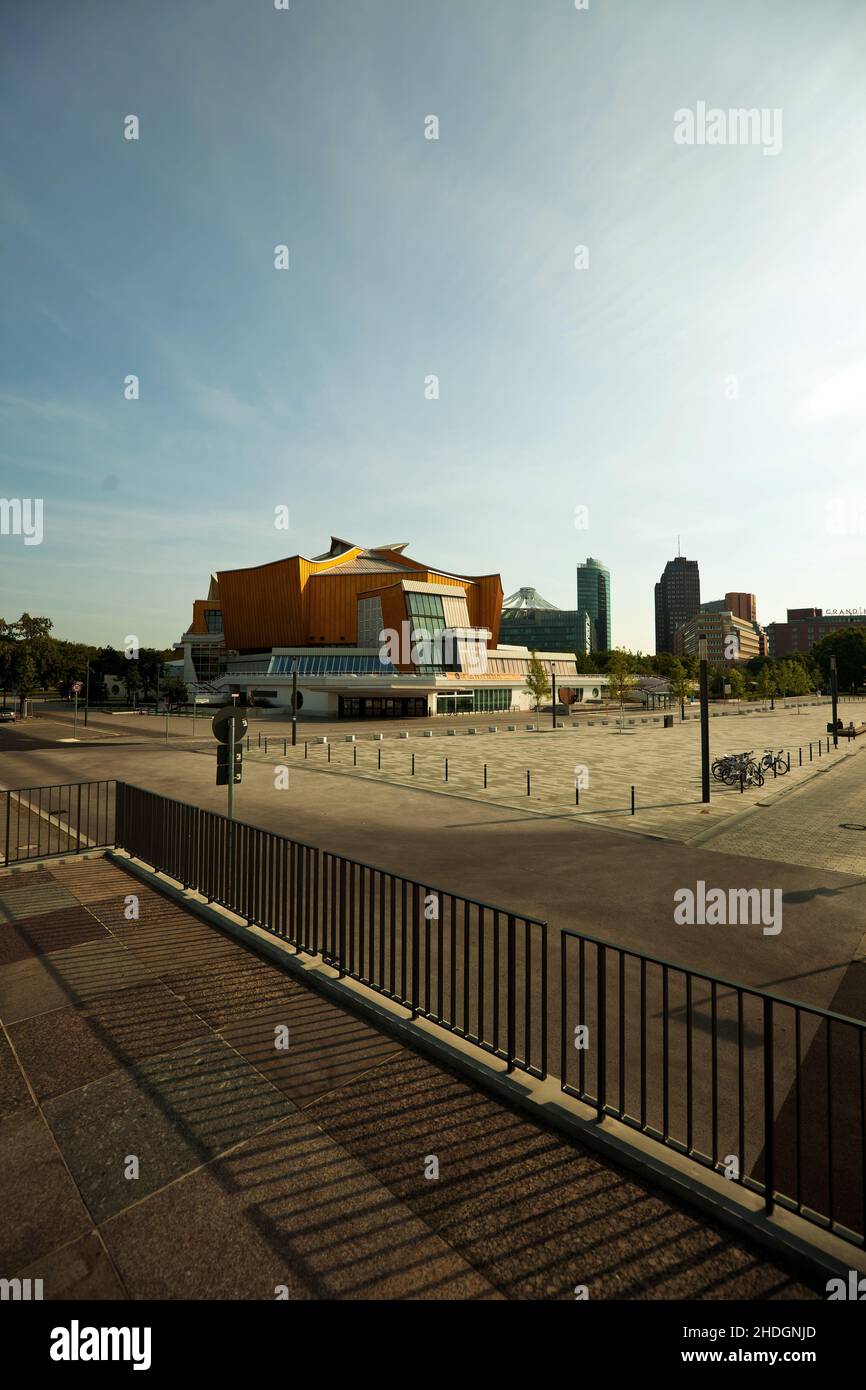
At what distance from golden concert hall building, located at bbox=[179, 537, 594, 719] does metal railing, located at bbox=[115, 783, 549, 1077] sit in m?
53.5

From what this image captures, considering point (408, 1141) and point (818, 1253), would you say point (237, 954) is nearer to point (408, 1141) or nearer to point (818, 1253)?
point (408, 1141)

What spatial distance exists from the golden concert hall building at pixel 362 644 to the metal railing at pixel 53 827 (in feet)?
150

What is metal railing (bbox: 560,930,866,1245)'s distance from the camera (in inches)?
141

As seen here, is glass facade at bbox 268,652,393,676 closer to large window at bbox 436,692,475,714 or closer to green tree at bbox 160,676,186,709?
large window at bbox 436,692,475,714

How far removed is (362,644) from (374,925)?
246 feet

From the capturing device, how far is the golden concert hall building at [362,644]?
66625 mm

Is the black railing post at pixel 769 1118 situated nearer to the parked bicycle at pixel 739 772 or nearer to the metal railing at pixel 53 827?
the metal railing at pixel 53 827

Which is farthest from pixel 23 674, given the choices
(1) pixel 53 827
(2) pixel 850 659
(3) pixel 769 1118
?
(2) pixel 850 659

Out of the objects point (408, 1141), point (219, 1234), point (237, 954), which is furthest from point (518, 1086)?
point (237, 954)

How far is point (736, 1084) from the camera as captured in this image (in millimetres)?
4930

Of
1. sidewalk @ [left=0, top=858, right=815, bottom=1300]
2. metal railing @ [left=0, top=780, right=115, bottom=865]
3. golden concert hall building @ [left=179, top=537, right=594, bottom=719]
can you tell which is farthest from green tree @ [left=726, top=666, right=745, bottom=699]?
sidewalk @ [left=0, top=858, right=815, bottom=1300]
